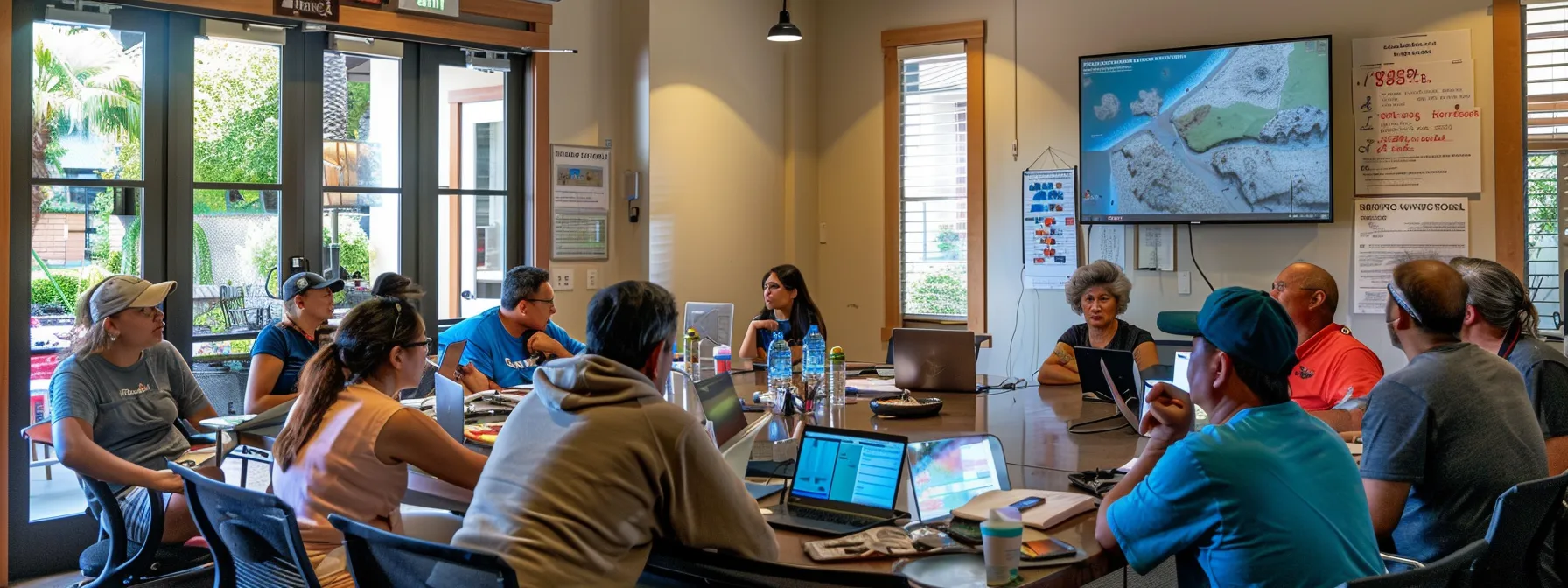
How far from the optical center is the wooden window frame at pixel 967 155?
20.5 feet

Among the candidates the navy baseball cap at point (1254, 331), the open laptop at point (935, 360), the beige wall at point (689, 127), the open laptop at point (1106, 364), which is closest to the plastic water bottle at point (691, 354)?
the open laptop at point (935, 360)

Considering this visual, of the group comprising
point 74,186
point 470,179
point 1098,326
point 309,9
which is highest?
point 309,9

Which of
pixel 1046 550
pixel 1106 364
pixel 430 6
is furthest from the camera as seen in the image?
pixel 430 6

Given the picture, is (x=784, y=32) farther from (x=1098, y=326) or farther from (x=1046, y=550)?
(x=1046, y=550)

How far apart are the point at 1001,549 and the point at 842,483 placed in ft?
1.73

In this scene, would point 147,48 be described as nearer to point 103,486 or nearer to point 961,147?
point 103,486

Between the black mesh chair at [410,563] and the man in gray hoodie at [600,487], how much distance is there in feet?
0.15

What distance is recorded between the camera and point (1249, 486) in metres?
1.91

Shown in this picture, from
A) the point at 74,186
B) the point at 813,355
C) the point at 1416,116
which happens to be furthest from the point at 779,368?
the point at 1416,116

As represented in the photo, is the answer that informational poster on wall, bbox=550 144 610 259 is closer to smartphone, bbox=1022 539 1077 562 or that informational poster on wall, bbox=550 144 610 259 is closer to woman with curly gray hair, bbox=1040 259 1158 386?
woman with curly gray hair, bbox=1040 259 1158 386

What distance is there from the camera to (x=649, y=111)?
5.99 metres

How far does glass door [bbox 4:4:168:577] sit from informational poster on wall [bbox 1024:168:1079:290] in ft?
13.2

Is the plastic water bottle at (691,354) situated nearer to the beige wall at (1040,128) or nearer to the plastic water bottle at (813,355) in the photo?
the plastic water bottle at (813,355)

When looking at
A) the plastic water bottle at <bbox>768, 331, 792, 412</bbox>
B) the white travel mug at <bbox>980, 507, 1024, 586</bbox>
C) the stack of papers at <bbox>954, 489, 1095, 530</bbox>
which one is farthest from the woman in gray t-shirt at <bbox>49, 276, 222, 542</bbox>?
the white travel mug at <bbox>980, 507, 1024, 586</bbox>
